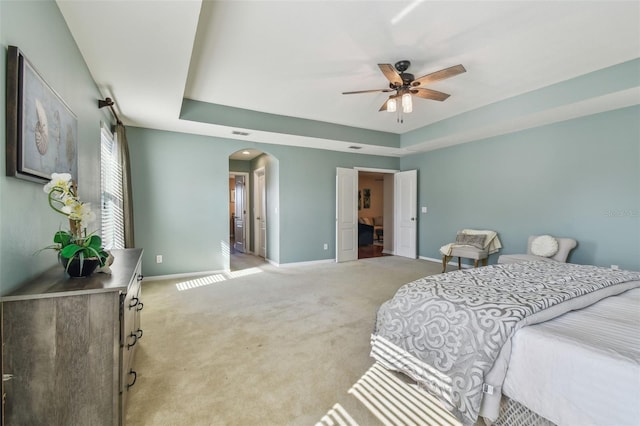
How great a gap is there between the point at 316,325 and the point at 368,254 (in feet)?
14.8

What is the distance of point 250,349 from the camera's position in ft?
7.86

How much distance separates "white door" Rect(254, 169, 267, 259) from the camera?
6.38 meters

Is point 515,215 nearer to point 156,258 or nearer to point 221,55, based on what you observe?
point 221,55

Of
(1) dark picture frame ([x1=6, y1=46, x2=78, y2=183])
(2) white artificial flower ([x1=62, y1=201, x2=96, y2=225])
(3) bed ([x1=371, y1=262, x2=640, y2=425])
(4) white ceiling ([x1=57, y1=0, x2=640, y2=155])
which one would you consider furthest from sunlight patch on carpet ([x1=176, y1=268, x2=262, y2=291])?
(3) bed ([x1=371, y1=262, x2=640, y2=425])

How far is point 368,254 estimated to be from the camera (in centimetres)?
720

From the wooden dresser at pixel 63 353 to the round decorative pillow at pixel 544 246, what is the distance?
4.86 meters

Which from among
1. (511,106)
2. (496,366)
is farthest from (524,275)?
(511,106)

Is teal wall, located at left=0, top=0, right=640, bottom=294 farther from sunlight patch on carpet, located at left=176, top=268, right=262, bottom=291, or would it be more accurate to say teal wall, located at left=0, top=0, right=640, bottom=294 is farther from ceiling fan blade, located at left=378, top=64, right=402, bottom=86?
ceiling fan blade, located at left=378, top=64, right=402, bottom=86

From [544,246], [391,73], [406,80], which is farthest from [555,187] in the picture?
[391,73]

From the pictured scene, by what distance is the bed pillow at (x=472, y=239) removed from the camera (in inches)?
191

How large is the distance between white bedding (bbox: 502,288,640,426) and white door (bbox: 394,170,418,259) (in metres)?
4.85

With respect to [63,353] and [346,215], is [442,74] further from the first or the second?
[346,215]

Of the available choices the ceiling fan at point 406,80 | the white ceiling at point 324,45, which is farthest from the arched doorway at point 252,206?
the ceiling fan at point 406,80

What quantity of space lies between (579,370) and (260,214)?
6.15 meters
